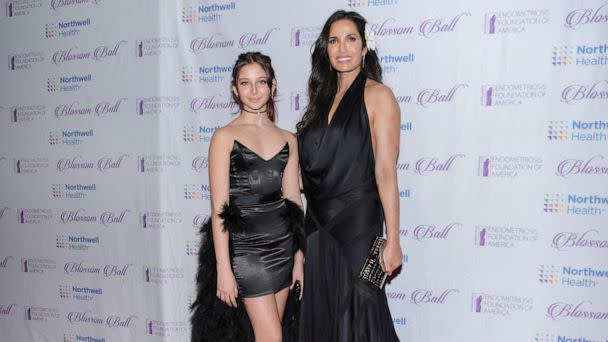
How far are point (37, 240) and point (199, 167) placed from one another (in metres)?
1.60

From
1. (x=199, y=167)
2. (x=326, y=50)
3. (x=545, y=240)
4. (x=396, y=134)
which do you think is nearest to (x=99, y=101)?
(x=199, y=167)

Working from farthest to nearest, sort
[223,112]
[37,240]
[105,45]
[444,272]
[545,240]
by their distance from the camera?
[37,240] → [105,45] → [223,112] → [444,272] → [545,240]

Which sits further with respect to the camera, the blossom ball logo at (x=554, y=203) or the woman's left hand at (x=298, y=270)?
the blossom ball logo at (x=554, y=203)

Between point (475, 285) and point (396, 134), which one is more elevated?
point (396, 134)

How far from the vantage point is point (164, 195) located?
3.38 meters

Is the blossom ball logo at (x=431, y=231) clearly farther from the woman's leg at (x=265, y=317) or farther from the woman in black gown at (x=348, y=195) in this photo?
the woman's leg at (x=265, y=317)

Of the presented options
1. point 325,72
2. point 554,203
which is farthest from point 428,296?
point 325,72

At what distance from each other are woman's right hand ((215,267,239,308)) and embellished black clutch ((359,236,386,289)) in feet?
2.01

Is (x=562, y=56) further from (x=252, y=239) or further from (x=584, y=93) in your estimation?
(x=252, y=239)

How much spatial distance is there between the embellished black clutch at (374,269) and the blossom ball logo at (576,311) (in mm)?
1271

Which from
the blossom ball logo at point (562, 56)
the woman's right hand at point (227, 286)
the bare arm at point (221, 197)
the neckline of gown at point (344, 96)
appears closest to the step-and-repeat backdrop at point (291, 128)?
→ the blossom ball logo at point (562, 56)

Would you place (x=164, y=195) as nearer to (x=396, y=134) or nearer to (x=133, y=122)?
(x=133, y=122)

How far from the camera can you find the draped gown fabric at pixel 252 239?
2.28 meters

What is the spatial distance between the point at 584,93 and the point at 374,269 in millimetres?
1597
